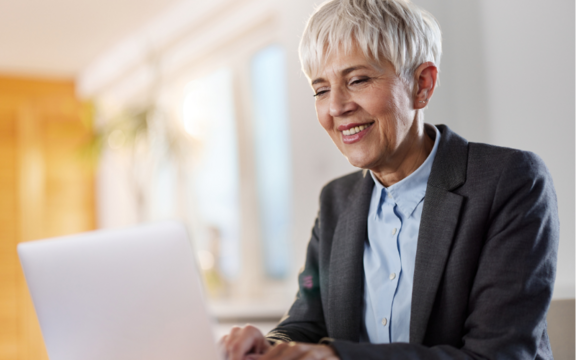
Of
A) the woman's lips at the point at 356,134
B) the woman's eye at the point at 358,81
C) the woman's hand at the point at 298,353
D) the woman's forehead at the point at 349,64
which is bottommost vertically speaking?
the woman's hand at the point at 298,353

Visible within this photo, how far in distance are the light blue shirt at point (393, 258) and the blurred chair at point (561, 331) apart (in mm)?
426

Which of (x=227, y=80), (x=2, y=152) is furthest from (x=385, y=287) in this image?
(x=2, y=152)

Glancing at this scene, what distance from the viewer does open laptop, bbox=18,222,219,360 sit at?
2.67ft

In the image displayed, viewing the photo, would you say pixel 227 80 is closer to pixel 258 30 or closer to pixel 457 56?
pixel 258 30

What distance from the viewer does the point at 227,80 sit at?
4625 millimetres

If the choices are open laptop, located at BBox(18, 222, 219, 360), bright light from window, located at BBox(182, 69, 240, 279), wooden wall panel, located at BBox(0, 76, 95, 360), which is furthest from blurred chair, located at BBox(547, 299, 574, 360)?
wooden wall panel, located at BBox(0, 76, 95, 360)

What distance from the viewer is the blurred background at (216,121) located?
1632mm

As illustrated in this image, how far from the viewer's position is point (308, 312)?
144 centimetres

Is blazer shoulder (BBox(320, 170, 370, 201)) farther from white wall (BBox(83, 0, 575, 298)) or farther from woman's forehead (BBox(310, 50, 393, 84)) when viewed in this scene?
white wall (BBox(83, 0, 575, 298))

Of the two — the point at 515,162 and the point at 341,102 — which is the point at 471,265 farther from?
the point at 341,102

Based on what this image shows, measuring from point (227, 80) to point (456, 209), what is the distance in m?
3.75

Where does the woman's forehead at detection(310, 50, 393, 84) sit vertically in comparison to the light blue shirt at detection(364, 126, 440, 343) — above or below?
above

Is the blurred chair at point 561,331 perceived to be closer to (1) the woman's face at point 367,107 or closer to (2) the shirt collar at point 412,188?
(2) the shirt collar at point 412,188

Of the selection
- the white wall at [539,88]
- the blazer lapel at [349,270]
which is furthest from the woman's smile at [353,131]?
the white wall at [539,88]
